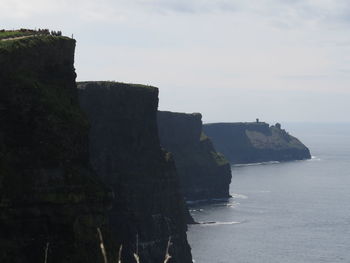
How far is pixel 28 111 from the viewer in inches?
2891

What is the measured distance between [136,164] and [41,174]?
8854cm

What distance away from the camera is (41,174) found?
7138 cm

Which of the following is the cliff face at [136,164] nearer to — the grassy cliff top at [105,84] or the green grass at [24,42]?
the grassy cliff top at [105,84]

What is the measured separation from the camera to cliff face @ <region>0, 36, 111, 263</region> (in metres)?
68.5

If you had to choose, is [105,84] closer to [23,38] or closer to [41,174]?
[23,38]

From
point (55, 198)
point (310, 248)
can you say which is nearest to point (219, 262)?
point (310, 248)

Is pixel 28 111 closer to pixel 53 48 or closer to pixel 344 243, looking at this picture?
pixel 53 48

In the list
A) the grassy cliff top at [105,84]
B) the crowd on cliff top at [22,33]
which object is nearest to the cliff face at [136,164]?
the grassy cliff top at [105,84]

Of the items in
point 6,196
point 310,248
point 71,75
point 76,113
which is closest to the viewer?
point 6,196

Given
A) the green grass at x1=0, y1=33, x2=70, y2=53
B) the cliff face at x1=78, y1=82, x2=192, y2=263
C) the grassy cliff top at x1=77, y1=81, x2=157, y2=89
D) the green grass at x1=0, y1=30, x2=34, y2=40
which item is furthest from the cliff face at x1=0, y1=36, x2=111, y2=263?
the grassy cliff top at x1=77, y1=81, x2=157, y2=89

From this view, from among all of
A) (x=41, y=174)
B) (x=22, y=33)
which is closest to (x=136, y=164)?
(x=22, y=33)

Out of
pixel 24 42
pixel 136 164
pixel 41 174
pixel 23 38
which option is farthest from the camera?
pixel 136 164

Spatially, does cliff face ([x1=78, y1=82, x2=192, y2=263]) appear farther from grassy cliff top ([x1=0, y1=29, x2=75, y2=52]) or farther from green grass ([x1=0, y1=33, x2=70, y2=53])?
green grass ([x1=0, y1=33, x2=70, y2=53])

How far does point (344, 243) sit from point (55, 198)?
133297mm
